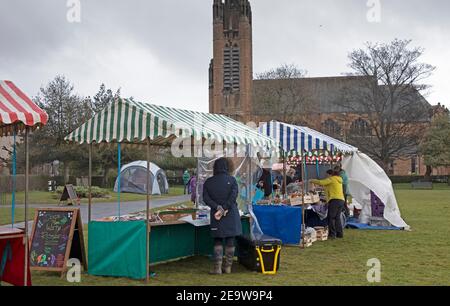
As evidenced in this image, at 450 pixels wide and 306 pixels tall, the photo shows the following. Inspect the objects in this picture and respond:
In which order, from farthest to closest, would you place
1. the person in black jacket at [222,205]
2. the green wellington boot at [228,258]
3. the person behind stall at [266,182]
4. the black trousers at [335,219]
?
the person behind stall at [266,182]
the black trousers at [335,219]
the green wellington boot at [228,258]
the person in black jacket at [222,205]

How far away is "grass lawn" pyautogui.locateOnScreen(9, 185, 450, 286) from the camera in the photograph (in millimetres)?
8047

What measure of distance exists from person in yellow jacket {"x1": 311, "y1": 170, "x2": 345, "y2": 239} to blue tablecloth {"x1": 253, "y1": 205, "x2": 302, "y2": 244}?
62.0 inches

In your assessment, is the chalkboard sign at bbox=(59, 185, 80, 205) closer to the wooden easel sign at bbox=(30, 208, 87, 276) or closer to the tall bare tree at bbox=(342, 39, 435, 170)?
the wooden easel sign at bbox=(30, 208, 87, 276)

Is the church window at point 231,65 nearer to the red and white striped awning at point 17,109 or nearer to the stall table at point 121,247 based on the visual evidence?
the stall table at point 121,247

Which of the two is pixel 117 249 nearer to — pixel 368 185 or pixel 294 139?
pixel 294 139

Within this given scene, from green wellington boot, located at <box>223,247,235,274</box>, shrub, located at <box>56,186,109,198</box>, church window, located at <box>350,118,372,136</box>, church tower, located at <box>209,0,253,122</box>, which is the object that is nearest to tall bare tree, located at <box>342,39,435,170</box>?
church window, located at <box>350,118,372,136</box>

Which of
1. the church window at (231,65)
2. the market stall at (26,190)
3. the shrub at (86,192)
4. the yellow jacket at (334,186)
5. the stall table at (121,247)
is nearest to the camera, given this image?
the market stall at (26,190)

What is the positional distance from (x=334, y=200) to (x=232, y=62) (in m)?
54.1

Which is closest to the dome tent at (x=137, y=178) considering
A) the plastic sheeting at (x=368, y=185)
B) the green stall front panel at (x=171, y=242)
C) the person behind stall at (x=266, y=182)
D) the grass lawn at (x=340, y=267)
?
the person behind stall at (x=266, y=182)

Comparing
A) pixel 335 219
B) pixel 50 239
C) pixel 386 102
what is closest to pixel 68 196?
pixel 335 219

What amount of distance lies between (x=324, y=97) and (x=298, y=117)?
71.2 ft

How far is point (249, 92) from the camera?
6425cm

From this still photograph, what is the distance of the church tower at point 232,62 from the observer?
211 ft

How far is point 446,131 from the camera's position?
5381 centimetres
